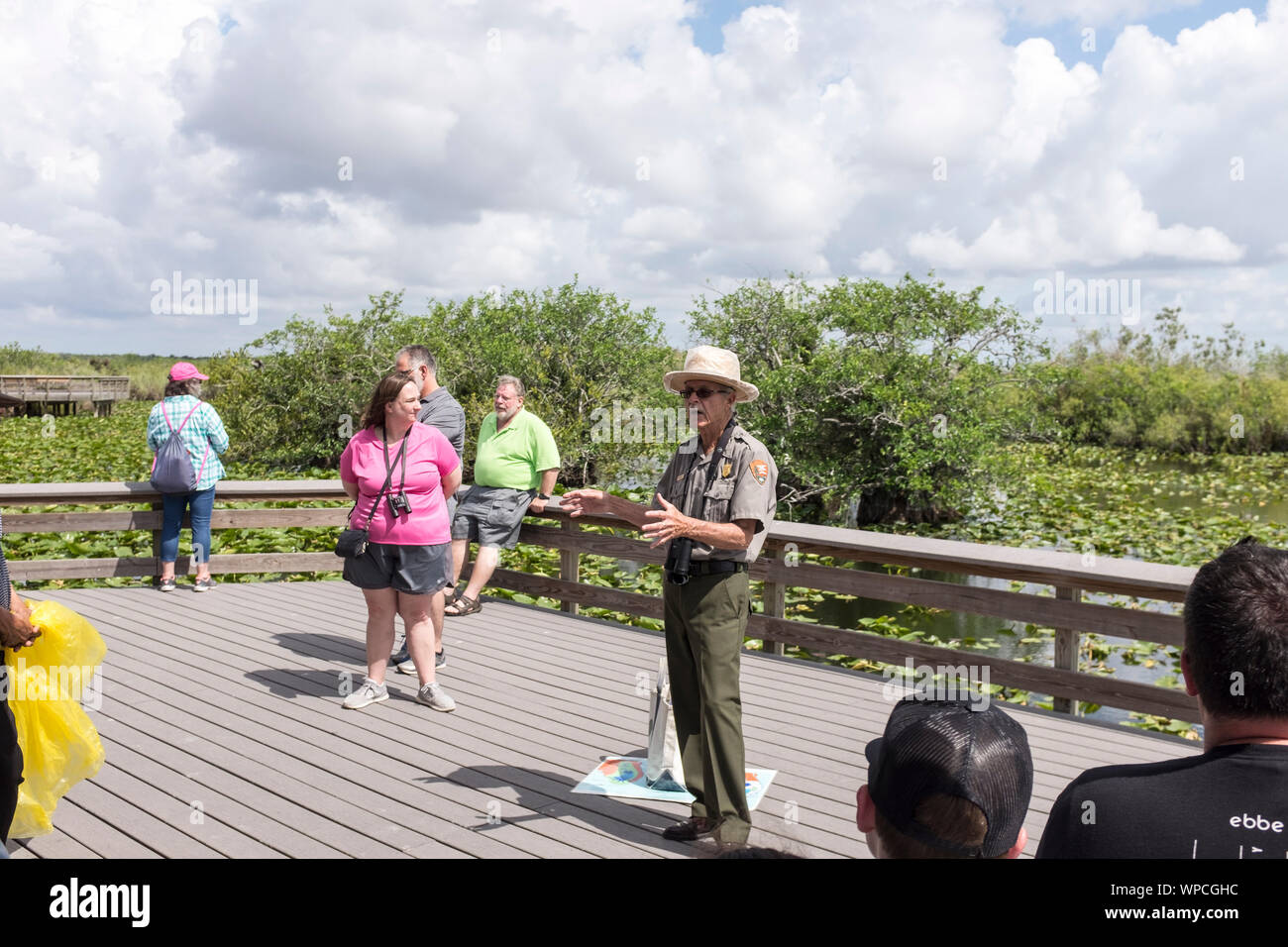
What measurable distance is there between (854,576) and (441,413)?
108 inches

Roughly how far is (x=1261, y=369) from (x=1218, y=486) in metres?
22.7

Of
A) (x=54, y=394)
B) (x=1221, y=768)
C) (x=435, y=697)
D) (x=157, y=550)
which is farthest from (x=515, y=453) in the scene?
(x=54, y=394)

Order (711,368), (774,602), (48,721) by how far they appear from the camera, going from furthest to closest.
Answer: (774,602)
(711,368)
(48,721)

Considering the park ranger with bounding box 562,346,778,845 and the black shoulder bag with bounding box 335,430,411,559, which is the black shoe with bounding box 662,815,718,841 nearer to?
the park ranger with bounding box 562,346,778,845

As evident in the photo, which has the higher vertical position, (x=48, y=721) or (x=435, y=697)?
(x=48, y=721)

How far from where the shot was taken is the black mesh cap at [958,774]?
1.55 meters

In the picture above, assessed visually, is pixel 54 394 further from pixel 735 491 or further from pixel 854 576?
pixel 735 491

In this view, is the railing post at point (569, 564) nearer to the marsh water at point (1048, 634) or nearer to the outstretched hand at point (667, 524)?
the marsh water at point (1048, 634)

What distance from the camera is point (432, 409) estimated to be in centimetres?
648

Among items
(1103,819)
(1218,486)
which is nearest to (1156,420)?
(1218,486)

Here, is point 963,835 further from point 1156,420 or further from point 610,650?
point 1156,420

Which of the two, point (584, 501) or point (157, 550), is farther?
point (157, 550)

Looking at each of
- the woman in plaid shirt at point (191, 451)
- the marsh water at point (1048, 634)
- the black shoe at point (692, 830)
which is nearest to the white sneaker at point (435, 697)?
the black shoe at point (692, 830)

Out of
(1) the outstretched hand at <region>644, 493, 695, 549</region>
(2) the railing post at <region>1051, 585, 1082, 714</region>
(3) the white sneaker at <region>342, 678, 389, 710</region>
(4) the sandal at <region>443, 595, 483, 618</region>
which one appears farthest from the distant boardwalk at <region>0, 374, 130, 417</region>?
(1) the outstretched hand at <region>644, 493, 695, 549</region>
